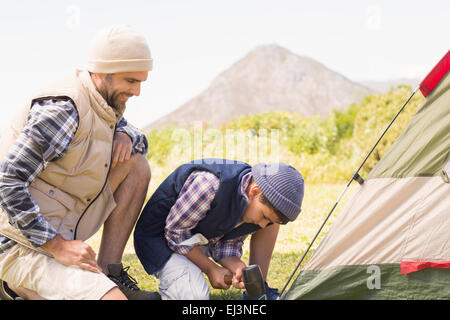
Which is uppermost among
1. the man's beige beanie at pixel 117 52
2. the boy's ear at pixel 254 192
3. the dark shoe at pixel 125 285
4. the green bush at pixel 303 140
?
the man's beige beanie at pixel 117 52

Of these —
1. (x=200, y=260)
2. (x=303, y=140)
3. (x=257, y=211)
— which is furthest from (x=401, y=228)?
(x=303, y=140)

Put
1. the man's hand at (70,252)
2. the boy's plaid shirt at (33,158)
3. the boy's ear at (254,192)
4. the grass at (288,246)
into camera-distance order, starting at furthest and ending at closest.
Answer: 1. the grass at (288,246)
2. the boy's ear at (254,192)
3. the man's hand at (70,252)
4. the boy's plaid shirt at (33,158)

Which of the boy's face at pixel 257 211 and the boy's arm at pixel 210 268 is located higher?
the boy's face at pixel 257 211

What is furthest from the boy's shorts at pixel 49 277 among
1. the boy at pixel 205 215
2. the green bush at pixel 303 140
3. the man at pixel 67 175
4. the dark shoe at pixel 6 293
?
the green bush at pixel 303 140

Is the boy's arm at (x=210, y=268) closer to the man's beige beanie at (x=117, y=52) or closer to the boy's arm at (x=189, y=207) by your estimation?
the boy's arm at (x=189, y=207)

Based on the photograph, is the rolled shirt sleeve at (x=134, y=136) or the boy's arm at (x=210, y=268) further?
the rolled shirt sleeve at (x=134, y=136)

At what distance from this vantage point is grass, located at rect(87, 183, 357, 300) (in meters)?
4.00

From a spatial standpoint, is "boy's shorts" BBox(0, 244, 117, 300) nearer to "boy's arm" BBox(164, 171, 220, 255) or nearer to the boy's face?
"boy's arm" BBox(164, 171, 220, 255)

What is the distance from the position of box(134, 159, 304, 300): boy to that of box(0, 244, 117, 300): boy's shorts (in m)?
0.59

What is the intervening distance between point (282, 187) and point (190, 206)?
20.9 inches

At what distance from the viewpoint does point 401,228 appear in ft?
9.75

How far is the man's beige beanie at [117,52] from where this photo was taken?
2889mm

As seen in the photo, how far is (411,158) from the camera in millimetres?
2982
